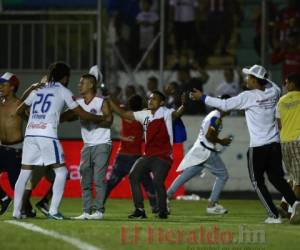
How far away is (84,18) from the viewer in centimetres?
2334

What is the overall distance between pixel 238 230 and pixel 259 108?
240cm

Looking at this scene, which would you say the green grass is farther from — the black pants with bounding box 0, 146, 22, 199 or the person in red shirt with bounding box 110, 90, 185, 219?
the black pants with bounding box 0, 146, 22, 199

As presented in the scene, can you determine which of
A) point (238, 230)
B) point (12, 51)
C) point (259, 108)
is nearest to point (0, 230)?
point (238, 230)

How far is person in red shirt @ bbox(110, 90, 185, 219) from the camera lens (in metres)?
15.9

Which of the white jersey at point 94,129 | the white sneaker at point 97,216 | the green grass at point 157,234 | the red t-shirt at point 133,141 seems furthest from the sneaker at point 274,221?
the red t-shirt at point 133,141

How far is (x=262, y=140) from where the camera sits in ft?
49.5

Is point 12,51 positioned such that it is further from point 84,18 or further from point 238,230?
point 238,230

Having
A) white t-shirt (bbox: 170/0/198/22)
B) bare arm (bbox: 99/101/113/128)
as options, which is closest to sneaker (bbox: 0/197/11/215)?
bare arm (bbox: 99/101/113/128)

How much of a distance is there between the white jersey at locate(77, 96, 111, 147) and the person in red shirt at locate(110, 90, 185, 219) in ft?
1.26

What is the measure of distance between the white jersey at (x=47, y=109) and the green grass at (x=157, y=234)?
120 cm

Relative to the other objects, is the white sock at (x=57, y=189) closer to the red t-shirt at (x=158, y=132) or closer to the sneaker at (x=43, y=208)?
the sneaker at (x=43, y=208)

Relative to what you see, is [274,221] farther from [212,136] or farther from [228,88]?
[228,88]

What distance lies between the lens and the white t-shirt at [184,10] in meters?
25.3

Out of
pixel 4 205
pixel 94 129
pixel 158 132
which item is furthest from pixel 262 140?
pixel 4 205
